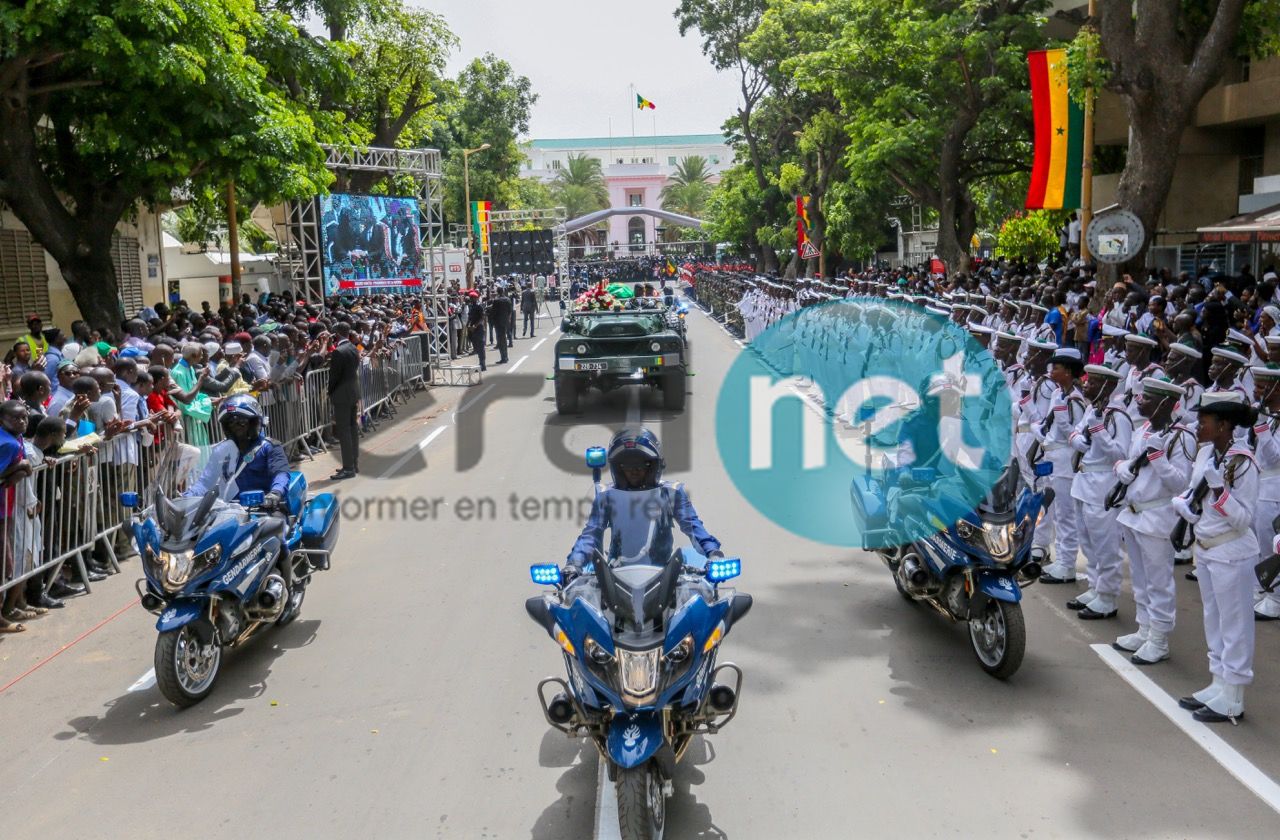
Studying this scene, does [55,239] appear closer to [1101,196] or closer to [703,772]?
[703,772]

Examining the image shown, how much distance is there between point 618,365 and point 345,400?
5127 mm

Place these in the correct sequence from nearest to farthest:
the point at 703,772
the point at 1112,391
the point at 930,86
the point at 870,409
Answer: the point at 703,772, the point at 1112,391, the point at 870,409, the point at 930,86

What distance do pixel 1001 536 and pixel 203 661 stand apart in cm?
455

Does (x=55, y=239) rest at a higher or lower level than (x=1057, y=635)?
higher

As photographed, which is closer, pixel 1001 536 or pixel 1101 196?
pixel 1001 536

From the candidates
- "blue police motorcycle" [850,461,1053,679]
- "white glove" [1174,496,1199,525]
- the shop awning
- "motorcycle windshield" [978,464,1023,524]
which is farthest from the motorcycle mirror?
the shop awning

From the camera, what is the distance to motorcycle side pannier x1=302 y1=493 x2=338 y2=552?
8258 millimetres

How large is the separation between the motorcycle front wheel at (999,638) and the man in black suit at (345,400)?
28.6 feet

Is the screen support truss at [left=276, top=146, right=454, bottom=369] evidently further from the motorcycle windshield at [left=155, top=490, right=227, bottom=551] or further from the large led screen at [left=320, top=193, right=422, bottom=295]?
the motorcycle windshield at [left=155, top=490, right=227, bottom=551]

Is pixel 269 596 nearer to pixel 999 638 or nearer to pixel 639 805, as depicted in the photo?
pixel 639 805

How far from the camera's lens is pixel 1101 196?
29.5m

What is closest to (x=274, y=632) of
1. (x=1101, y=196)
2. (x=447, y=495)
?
(x=447, y=495)

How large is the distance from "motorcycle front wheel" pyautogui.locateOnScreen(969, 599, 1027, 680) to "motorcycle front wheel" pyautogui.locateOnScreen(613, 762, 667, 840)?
258cm

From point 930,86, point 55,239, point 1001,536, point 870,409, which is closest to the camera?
point 1001,536
